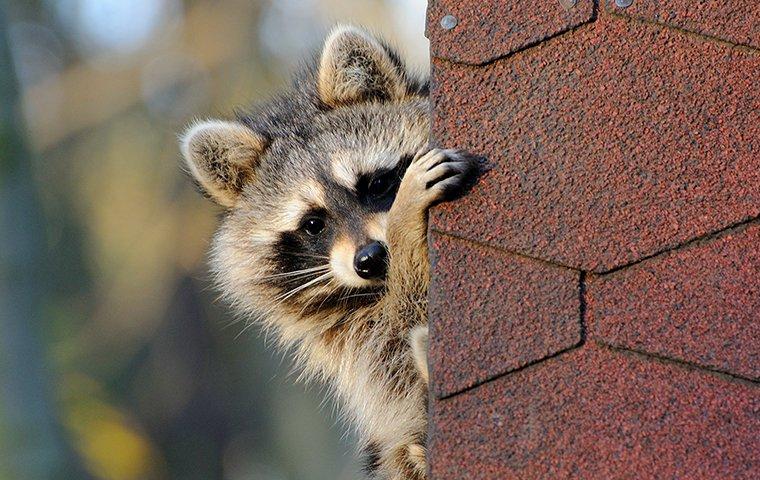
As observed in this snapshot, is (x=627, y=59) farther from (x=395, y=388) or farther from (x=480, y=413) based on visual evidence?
(x=395, y=388)

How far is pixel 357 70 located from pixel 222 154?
529 millimetres

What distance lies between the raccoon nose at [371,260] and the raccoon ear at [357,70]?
0.76m

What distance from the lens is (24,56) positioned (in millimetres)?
10766

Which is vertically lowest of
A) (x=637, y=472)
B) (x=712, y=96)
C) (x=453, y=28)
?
(x=637, y=472)

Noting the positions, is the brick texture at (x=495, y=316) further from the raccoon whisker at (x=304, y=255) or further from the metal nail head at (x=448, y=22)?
the raccoon whisker at (x=304, y=255)

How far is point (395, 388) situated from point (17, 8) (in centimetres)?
831

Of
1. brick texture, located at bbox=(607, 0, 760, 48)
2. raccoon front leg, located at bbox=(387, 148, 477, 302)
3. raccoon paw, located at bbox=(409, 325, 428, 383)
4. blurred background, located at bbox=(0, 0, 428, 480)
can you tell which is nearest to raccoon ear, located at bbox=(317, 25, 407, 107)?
raccoon front leg, located at bbox=(387, 148, 477, 302)

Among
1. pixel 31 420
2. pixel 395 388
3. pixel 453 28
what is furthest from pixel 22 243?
pixel 453 28

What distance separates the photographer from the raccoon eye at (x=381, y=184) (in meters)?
3.00

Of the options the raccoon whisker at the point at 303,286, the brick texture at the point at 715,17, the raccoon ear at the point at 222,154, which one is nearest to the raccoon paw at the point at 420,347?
the raccoon whisker at the point at 303,286

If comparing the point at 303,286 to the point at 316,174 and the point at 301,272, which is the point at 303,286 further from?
the point at 316,174

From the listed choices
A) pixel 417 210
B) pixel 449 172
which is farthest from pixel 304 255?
pixel 449 172

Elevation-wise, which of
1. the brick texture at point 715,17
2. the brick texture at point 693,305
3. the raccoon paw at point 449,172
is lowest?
the brick texture at point 693,305

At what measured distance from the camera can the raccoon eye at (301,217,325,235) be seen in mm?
3117
